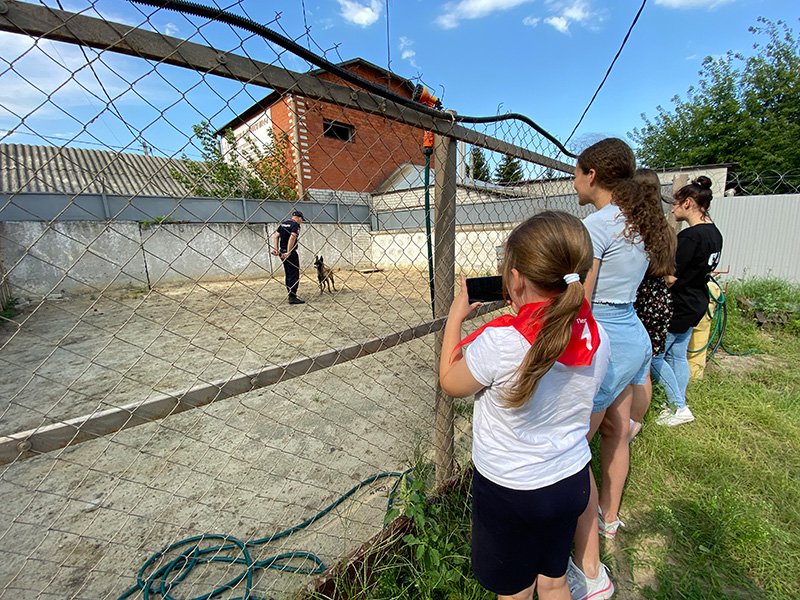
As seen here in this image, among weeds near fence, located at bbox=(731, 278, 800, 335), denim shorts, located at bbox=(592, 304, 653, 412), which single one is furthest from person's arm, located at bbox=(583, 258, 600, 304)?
weeds near fence, located at bbox=(731, 278, 800, 335)

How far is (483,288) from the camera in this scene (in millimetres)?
1249

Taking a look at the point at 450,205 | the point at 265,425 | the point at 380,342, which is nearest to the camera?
the point at 380,342

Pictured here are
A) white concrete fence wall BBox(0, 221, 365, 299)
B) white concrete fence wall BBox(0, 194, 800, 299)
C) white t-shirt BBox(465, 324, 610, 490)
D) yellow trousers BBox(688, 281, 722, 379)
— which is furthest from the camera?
white concrete fence wall BBox(0, 221, 365, 299)

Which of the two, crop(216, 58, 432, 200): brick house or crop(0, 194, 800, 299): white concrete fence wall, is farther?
crop(0, 194, 800, 299): white concrete fence wall

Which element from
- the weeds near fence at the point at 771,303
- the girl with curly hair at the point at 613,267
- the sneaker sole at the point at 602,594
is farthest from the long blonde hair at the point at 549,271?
the weeds near fence at the point at 771,303

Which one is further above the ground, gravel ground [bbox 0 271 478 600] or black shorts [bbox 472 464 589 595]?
black shorts [bbox 472 464 589 595]

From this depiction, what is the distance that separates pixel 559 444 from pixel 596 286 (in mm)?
750

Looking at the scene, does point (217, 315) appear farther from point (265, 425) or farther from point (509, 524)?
point (509, 524)

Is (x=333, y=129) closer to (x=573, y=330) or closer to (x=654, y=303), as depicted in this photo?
(x=573, y=330)

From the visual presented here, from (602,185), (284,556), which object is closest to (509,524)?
(284,556)

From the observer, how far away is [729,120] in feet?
58.7

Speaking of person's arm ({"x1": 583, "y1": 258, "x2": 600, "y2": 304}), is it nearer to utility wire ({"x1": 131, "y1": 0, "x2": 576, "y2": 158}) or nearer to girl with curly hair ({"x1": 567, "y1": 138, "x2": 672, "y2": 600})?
girl with curly hair ({"x1": 567, "y1": 138, "x2": 672, "y2": 600})

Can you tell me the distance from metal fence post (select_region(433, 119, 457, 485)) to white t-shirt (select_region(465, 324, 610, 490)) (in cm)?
63

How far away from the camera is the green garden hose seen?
1592 millimetres
